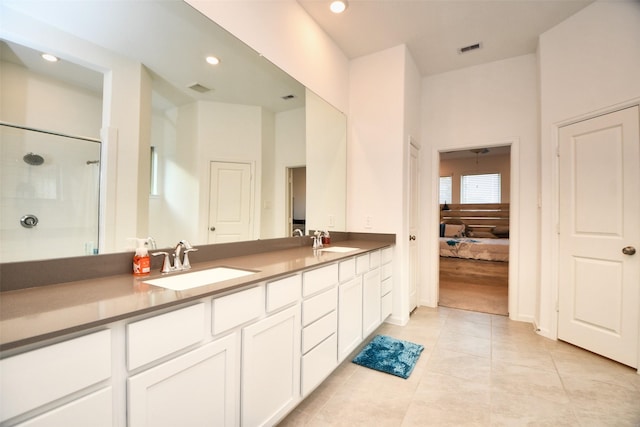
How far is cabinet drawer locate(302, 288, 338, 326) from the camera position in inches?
64.4

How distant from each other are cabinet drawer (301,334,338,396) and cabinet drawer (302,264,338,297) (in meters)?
0.35

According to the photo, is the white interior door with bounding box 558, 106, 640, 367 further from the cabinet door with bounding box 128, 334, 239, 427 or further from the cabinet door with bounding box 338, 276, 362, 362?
the cabinet door with bounding box 128, 334, 239, 427

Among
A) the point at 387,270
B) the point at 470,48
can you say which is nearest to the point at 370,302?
the point at 387,270

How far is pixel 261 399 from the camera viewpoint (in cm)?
133

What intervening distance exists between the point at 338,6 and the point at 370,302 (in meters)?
2.58

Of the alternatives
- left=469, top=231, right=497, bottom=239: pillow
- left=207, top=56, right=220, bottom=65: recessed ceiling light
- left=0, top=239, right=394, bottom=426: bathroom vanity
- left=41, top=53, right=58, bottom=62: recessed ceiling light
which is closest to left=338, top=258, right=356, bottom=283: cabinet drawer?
left=0, top=239, right=394, bottom=426: bathroom vanity

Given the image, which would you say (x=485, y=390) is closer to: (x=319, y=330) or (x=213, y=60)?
(x=319, y=330)

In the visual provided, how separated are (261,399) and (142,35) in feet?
6.12

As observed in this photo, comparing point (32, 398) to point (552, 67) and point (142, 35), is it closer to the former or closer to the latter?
point (142, 35)

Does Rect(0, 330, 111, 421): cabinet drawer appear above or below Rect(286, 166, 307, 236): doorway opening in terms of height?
below

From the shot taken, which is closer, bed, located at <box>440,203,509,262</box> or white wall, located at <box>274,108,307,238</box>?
white wall, located at <box>274,108,307,238</box>

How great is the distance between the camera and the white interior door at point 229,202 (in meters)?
1.84

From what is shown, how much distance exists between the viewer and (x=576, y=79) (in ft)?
8.48

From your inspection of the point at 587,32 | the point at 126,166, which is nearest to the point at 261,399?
the point at 126,166
